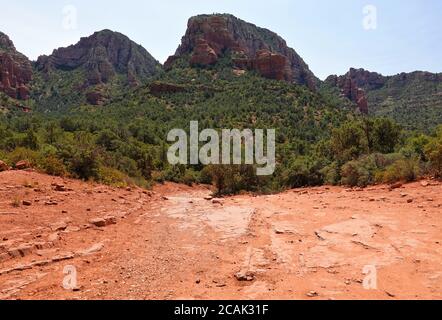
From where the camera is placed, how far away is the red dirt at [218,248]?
5.80 meters

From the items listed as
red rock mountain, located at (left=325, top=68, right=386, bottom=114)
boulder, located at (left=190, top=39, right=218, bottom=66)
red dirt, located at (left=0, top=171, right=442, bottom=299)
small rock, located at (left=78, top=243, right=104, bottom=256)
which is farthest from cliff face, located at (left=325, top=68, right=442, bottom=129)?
small rock, located at (left=78, top=243, right=104, bottom=256)

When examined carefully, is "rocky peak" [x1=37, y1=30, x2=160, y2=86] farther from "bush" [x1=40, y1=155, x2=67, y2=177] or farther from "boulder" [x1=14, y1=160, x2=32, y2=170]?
"boulder" [x1=14, y1=160, x2=32, y2=170]

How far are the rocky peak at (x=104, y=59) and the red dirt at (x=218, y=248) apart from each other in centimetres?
11482

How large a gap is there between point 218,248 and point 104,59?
5333 inches

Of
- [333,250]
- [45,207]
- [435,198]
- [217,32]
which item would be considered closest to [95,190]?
[45,207]

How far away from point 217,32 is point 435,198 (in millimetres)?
96694

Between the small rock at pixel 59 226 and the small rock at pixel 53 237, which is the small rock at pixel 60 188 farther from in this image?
the small rock at pixel 53 237

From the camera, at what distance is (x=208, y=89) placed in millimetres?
76688

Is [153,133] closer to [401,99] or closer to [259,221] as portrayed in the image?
[259,221]

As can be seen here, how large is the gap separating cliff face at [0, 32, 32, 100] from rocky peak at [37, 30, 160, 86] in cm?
1019

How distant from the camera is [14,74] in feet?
359

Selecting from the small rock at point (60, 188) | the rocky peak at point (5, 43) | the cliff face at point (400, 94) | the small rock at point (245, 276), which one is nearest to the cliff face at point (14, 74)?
the rocky peak at point (5, 43)
